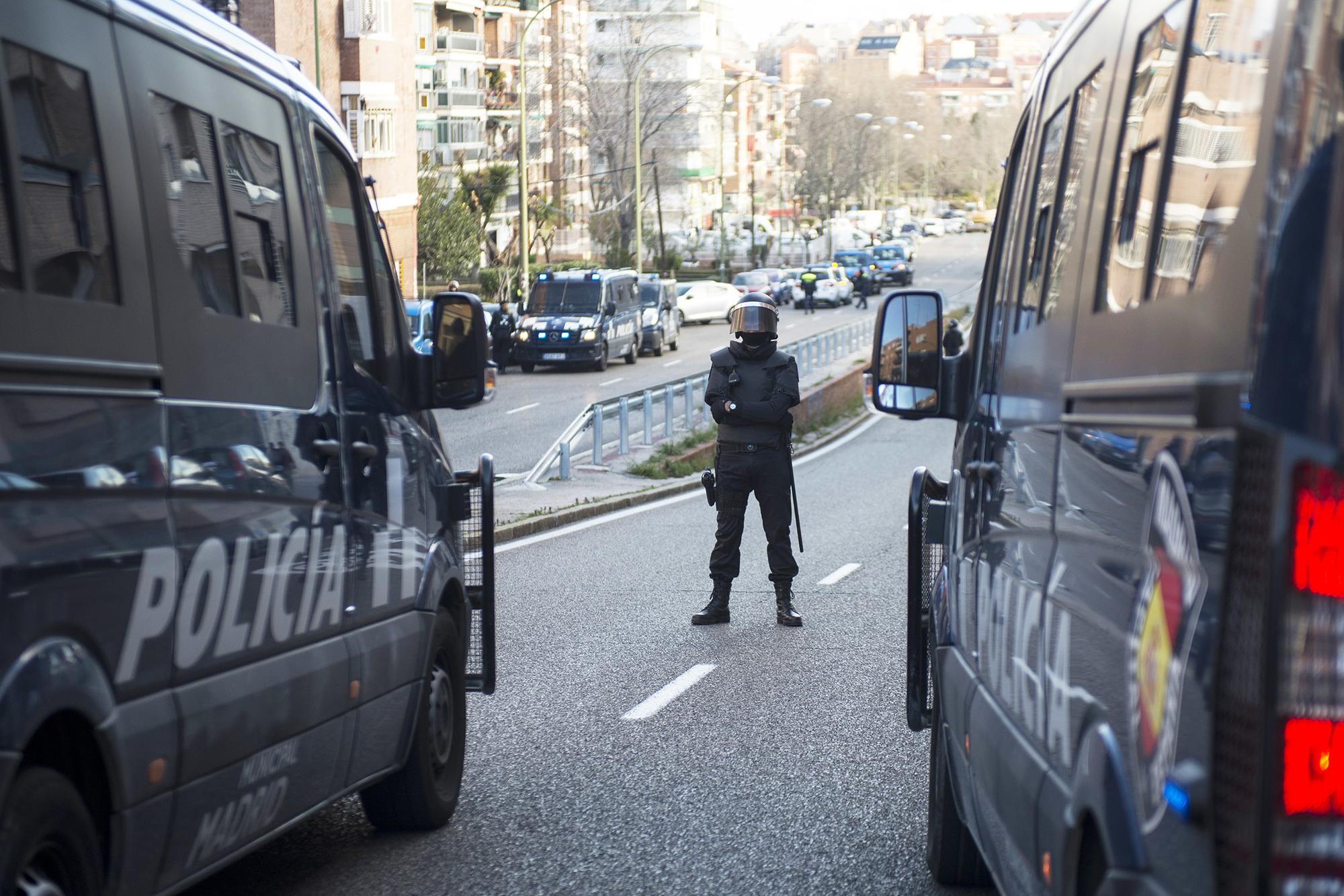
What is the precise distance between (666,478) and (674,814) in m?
16.5

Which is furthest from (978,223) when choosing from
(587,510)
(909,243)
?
(587,510)

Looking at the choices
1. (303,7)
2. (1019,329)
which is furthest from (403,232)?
(1019,329)

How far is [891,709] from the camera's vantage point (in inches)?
336

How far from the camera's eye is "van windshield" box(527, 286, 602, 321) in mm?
44031

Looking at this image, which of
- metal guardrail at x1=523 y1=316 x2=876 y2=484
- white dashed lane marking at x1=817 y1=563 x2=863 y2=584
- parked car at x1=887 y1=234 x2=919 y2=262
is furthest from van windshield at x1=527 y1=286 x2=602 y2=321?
parked car at x1=887 y1=234 x2=919 y2=262

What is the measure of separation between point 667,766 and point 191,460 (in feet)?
12.0

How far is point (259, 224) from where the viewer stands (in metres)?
4.81

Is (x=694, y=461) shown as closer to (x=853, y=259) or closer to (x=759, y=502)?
(x=759, y=502)

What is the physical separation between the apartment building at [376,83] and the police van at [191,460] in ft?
156

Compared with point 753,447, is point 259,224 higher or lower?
higher

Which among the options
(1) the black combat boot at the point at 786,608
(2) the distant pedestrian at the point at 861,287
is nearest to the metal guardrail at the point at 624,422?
(1) the black combat boot at the point at 786,608

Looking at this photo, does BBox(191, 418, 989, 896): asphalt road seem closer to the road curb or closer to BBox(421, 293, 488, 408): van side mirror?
BBox(421, 293, 488, 408): van side mirror

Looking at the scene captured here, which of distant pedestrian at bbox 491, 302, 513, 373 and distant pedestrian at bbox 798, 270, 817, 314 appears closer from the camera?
distant pedestrian at bbox 491, 302, 513, 373

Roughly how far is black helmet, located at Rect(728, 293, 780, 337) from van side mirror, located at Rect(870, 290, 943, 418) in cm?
529
